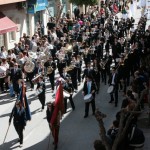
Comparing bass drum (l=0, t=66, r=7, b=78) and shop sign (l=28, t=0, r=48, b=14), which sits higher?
shop sign (l=28, t=0, r=48, b=14)

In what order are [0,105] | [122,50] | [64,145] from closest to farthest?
[64,145]
[0,105]
[122,50]

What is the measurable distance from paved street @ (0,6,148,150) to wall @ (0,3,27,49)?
11.8 metres

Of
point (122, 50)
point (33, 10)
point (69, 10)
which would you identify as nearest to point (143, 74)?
point (122, 50)

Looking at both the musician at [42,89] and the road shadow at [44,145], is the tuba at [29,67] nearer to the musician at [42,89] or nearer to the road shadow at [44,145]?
the musician at [42,89]

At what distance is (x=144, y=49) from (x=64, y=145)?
10.1 meters

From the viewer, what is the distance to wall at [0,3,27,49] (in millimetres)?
27938

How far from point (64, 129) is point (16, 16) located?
1720 cm

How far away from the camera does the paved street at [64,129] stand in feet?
41.7

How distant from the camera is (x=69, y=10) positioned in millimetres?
42656

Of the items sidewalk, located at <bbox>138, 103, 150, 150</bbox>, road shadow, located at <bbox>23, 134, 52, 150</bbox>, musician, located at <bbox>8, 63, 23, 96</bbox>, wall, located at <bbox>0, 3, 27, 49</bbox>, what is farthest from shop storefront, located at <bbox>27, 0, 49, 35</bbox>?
road shadow, located at <bbox>23, 134, 52, 150</bbox>

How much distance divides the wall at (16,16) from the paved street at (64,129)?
11750 mm

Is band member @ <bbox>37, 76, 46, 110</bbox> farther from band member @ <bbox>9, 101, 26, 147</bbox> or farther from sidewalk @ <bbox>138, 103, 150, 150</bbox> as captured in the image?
sidewalk @ <bbox>138, 103, 150, 150</bbox>

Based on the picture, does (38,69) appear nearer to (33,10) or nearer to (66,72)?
(66,72)

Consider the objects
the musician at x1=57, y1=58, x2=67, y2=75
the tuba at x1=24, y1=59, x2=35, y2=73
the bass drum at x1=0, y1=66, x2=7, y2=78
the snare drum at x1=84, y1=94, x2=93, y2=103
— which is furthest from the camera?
the musician at x1=57, y1=58, x2=67, y2=75
